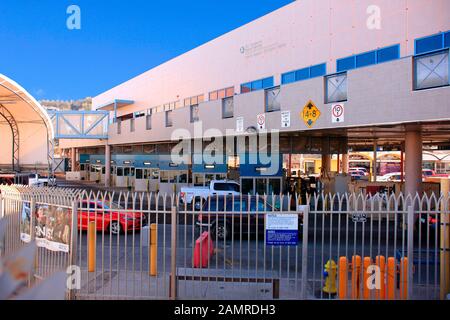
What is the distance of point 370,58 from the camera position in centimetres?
1809

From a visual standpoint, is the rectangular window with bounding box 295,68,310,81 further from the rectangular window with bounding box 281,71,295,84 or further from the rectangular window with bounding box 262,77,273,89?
the rectangular window with bounding box 262,77,273,89

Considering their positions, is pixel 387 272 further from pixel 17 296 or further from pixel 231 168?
pixel 231 168

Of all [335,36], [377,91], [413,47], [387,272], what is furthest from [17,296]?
[335,36]

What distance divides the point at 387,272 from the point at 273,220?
2248mm

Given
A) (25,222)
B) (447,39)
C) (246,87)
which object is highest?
(246,87)

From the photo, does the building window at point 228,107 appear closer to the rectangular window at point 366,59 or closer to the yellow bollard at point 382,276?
the rectangular window at point 366,59

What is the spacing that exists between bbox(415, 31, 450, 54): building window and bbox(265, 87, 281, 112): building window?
5.86 meters

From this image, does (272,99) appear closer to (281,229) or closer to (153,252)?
(153,252)

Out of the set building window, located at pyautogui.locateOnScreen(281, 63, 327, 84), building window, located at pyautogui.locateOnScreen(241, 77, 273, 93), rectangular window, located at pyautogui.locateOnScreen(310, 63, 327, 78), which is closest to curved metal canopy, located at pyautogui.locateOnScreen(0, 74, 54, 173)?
building window, located at pyautogui.locateOnScreen(241, 77, 273, 93)

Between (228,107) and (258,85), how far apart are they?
393 centimetres

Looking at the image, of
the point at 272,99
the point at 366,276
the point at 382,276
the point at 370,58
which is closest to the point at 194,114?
the point at 272,99

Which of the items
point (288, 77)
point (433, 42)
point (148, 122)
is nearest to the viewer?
point (433, 42)
